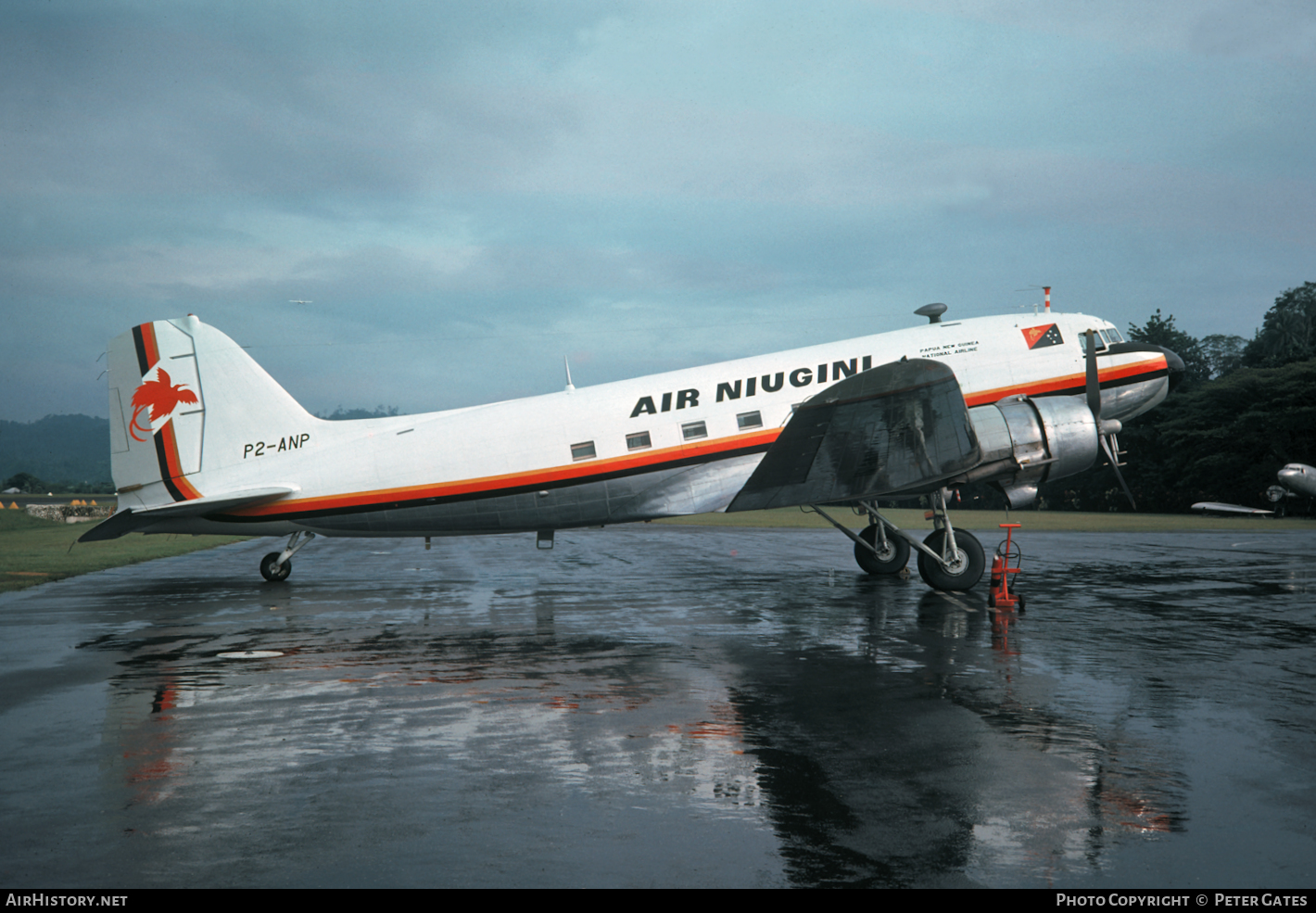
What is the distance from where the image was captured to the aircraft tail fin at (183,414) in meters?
18.6

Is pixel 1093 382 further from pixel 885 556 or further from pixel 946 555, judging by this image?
pixel 885 556

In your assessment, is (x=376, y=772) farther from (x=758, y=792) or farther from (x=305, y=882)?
(x=758, y=792)

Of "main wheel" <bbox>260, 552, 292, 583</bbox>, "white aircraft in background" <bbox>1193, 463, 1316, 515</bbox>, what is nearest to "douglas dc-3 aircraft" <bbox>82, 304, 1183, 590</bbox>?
"main wheel" <bbox>260, 552, 292, 583</bbox>

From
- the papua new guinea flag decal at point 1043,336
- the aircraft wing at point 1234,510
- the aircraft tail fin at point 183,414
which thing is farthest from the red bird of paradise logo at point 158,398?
the aircraft wing at point 1234,510

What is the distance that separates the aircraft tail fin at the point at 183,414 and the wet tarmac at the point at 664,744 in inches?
137

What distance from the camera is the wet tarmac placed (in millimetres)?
4922

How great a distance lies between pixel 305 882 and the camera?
182 inches

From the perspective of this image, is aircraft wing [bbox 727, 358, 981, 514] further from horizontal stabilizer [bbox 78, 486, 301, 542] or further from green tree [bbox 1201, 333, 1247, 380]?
green tree [bbox 1201, 333, 1247, 380]

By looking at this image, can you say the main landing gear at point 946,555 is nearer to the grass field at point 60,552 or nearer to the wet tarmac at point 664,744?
the wet tarmac at point 664,744

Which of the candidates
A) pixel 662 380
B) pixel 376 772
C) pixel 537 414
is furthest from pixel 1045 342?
pixel 376 772

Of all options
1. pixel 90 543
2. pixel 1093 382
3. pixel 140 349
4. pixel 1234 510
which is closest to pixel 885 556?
pixel 1093 382

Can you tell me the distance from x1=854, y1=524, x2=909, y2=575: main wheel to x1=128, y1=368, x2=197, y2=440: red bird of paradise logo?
1502 cm

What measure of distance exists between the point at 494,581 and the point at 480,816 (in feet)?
50.0

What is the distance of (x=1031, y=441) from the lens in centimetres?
1662
